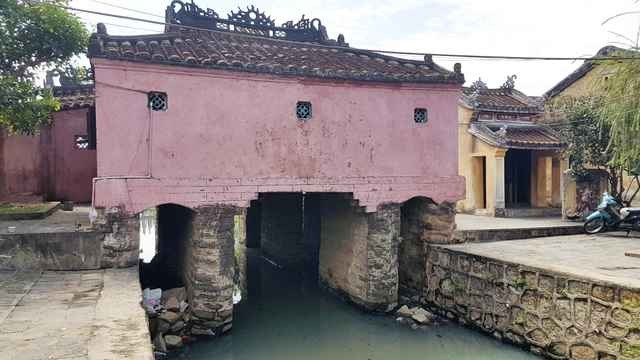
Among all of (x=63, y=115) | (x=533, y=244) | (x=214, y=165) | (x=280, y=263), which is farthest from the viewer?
(x=280, y=263)

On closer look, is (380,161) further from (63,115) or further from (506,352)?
(63,115)

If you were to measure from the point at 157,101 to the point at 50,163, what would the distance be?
545 cm

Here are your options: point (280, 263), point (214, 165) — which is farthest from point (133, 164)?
point (280, 263)

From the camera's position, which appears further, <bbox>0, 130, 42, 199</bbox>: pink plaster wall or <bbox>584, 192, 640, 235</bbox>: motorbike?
<bbox>584, 192, 640, 235</bbox>: motorbike

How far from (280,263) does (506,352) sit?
935 cm

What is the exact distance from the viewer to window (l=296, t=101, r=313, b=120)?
9648 millimetres

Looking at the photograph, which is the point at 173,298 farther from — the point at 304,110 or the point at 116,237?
the point at 304,110

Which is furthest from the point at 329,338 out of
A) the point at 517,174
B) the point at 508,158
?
the point at 517,174

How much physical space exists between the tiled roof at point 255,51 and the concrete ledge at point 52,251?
308 centimetres

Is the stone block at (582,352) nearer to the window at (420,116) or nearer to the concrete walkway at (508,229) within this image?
the concrete walkway at (508,229)

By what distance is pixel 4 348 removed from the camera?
14.1 feet

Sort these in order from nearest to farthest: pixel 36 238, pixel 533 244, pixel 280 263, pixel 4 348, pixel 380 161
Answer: pixel 4 348
pixel 36 238
pixel 380 161
pixel 533 244
pixel 280 263

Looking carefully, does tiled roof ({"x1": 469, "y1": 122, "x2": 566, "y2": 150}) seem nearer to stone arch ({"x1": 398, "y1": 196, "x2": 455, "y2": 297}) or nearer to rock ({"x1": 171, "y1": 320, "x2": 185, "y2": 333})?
stone arch ({"x1": 398, "y1": 196, "x2": 455, "y2": 297})

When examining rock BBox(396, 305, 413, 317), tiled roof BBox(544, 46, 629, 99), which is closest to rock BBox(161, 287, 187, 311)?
rock BBox(396, 305, 413, 317)
